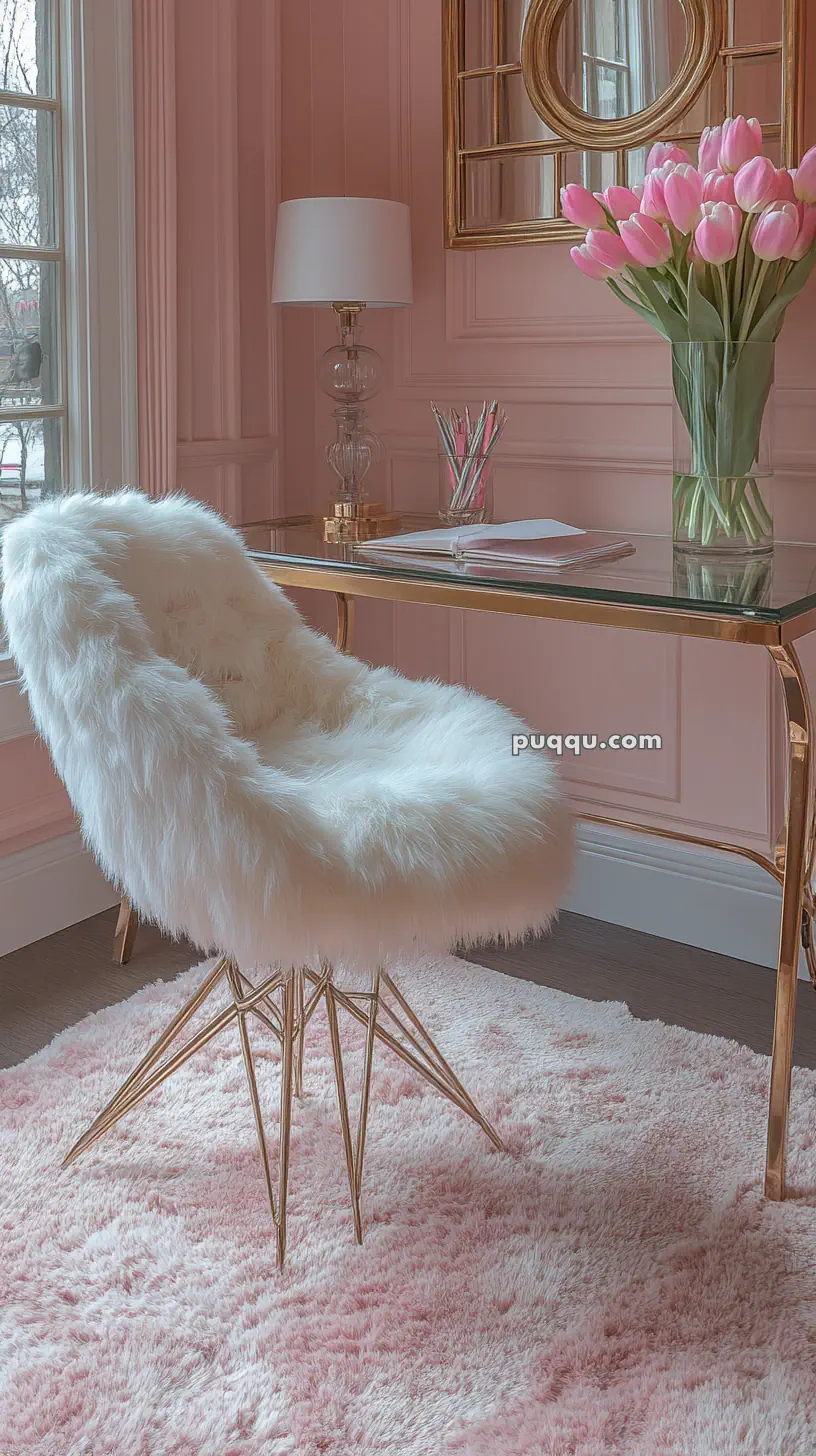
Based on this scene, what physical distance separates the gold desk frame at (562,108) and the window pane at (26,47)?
29.3 inches

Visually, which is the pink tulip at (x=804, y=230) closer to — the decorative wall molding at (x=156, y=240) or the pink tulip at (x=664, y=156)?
the pink tulip at (x=664, y=156)

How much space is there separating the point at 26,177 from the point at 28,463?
0.50 metres

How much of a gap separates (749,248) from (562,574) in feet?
1.71

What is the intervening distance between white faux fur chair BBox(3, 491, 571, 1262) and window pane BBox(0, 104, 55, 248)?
2.66 ft

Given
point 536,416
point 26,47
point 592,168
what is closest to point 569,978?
point 536,416

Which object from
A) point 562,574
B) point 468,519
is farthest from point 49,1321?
point 468,519

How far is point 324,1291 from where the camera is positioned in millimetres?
1512

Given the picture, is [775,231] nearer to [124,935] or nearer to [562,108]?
[562,108]

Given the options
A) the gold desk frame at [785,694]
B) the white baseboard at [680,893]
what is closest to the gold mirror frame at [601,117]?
the gold desk frame at [785,694]

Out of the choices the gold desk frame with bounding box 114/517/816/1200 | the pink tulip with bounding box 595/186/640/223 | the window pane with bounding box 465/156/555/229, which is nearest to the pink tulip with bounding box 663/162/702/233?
the pink tulip with bounding box 595/186/640/223

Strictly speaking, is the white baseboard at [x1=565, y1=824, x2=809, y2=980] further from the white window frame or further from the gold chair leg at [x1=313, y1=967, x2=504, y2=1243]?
the white window frame

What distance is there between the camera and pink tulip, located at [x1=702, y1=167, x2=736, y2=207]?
1.75m

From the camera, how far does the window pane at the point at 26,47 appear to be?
2.21 metres

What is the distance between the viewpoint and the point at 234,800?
55.1 inches
